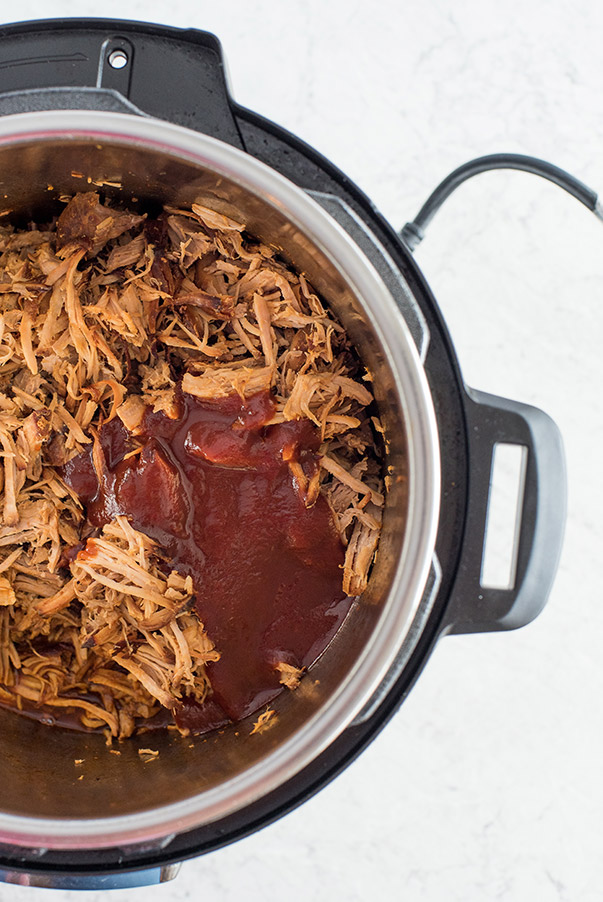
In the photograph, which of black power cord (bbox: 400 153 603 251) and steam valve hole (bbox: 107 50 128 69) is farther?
black power cord (bbox: 400 153 603 251)

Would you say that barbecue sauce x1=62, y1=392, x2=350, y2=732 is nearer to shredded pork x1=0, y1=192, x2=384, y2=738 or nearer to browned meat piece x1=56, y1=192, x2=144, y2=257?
shredded pork x1=0, y1=192, x2=384, y2=738

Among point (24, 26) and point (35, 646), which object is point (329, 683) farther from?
point (24, 26)

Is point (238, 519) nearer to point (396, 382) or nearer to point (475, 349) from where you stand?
point (396, 382)

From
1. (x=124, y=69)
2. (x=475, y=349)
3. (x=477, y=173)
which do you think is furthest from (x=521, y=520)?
(x=124, y=69)

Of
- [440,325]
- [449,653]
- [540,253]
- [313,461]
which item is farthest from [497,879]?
[540,253]

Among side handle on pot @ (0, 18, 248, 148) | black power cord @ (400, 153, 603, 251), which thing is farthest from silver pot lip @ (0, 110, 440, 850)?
black power cord @ (400, 153, 603, 251)

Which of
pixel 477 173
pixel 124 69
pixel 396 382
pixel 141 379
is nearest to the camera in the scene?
pixel 396 382
